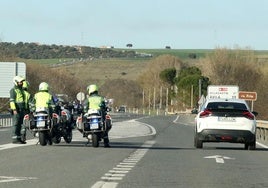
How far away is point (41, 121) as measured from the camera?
884 inches

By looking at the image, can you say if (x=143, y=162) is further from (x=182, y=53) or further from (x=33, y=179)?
(x=182, y=53)

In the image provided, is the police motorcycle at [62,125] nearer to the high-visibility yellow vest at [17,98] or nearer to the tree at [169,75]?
the high-visibility yellow vest at [17,98]

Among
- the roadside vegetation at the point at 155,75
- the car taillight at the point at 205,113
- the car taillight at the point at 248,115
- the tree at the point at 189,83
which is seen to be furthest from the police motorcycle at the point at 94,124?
the tree at the point at 189,83

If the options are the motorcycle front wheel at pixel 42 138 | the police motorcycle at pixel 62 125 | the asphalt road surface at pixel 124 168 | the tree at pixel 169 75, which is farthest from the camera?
the tree at pixel 169 75

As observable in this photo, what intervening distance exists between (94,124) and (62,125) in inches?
46.1

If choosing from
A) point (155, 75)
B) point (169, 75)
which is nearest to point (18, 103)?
point (169, 75)

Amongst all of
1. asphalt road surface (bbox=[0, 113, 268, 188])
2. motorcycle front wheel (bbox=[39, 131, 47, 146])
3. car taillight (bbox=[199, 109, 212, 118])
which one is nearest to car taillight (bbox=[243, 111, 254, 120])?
car taillight (bbox=[199, 109, 212, 118])

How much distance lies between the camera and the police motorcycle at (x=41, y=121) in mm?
22456

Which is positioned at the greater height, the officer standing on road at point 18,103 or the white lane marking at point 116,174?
the officer standing on road at point 18,103

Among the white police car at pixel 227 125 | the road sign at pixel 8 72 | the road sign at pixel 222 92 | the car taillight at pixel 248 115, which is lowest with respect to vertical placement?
the white police car at pixel 227 125

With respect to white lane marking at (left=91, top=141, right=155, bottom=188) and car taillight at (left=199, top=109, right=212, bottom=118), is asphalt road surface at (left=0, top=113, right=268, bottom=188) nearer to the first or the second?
white lane marking at (left=91, top=141, right=155, bottom=188)

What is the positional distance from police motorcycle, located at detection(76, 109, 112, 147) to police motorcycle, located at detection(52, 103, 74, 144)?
1.85 feet

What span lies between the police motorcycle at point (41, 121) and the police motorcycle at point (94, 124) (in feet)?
2.39

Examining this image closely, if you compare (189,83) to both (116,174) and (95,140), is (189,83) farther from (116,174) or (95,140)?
(116,174)
